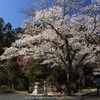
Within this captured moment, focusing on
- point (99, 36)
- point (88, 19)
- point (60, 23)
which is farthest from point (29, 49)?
point (99, 36)

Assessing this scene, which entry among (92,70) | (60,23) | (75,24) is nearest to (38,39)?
(60,23)

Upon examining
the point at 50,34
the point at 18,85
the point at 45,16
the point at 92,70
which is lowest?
the point at 18,85

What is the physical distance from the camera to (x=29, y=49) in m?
11.2

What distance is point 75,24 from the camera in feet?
36.3

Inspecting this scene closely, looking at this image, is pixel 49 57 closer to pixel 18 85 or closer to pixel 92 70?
pixel 18 85

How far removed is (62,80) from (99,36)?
20.5ft

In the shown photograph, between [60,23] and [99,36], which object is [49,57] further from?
[99,36]

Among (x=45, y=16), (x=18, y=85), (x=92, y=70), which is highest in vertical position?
(x=45, y=16)

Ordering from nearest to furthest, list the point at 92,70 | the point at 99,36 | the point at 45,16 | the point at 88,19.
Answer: the point at 45,16 → the point at 88,19 → the point at 99,36 → the point at 92,70

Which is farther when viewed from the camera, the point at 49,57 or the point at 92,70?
the point at 92,70

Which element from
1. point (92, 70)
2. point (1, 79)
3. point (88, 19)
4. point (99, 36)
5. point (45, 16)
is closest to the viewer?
point (45, 16)

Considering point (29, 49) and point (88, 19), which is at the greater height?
point (88, 19)

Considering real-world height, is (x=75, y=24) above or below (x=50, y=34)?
above

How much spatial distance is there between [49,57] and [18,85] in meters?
6.31
